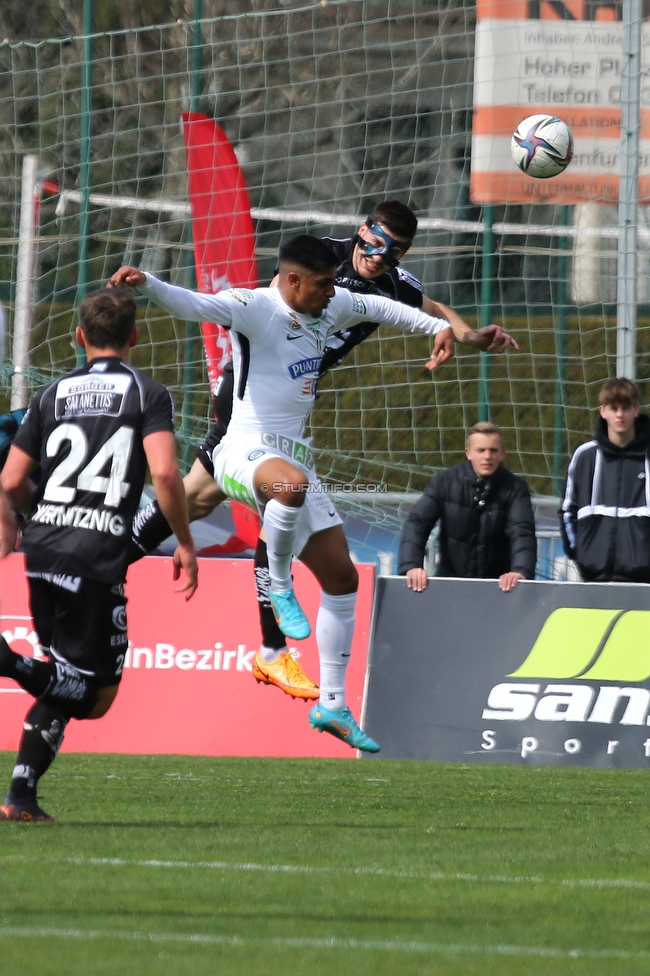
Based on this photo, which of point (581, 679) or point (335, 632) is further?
point (581, 679)

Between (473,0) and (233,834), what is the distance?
16.8m

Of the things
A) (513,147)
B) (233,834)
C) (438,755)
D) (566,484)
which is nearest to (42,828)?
(233,834)

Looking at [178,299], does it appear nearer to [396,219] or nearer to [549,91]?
[396,219]

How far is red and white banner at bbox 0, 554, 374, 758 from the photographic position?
9953 millimetres

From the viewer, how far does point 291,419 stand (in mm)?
7559

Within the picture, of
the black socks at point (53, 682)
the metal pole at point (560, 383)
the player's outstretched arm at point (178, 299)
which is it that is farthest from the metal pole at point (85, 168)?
the black socks at point (53, 682)

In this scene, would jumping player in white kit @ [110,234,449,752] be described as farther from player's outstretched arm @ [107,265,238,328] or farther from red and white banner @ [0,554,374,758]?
red and white banner @ [0,554,374,758]

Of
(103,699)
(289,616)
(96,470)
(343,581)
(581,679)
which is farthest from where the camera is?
(581,679)

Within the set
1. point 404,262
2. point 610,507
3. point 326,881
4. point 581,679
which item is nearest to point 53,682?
point 326,881

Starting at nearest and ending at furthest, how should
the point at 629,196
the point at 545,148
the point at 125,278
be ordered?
1. the point at 125,278
2. the point at 545,148
3. the point at 629,196

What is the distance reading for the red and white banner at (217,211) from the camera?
12.2 m

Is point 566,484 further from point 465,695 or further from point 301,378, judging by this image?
point 301,378

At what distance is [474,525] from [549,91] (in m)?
4.64

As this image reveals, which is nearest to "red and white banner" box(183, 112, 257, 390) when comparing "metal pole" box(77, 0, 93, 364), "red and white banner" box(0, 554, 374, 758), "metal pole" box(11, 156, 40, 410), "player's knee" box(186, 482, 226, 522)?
"metal pole" box(77, 0, 93, 364)
